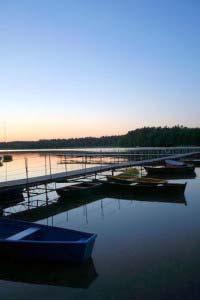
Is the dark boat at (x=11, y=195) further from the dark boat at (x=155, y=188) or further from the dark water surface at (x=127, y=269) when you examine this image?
the dark boat at (x=155, y=188)

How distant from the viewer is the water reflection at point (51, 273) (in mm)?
8620

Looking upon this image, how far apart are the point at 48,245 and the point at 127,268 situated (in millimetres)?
2290

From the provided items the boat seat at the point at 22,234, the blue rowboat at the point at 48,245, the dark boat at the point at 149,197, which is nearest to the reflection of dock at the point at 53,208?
the dark boat at the point at 149,197

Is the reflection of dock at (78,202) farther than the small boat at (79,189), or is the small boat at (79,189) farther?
the small boat at (79,189)

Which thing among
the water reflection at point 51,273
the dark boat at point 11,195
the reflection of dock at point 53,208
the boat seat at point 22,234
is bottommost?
the reflection of dock at point 53,208

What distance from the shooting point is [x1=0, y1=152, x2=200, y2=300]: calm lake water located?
7945 mm

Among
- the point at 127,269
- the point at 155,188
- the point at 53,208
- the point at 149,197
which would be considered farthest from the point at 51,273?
the point at 155,188

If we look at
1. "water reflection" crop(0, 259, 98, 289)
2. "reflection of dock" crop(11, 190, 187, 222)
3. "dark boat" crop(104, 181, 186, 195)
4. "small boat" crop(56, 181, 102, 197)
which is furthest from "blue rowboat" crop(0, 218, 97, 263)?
"dark boat" crop(104, 181, 186, 195)

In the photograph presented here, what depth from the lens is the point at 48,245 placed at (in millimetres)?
9367

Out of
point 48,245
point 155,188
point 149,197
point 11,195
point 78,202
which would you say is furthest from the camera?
point 155,188

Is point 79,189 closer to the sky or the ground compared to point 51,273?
closer to the sky

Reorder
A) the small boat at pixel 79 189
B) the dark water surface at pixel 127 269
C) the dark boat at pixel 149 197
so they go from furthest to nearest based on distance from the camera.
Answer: the small boat at pixel 79 189, the dark boat at pixel 149 197, the dark water surface at pixel 127 269

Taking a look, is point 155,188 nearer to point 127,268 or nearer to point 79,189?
point 79,189

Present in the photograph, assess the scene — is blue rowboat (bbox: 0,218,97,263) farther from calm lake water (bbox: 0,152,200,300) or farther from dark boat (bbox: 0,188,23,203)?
dark boat (bbox: 0,188,23,203)
